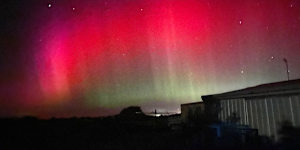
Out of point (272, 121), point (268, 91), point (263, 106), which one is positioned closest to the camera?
point (272, 121)

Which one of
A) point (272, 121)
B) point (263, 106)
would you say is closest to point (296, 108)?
point (272, 121)

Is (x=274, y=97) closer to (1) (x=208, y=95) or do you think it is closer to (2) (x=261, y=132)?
(2) (x=261, y=132)

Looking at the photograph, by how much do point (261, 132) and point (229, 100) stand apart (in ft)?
8.58

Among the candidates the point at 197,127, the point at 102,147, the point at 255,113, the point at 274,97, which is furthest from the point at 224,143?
the point at 102,147

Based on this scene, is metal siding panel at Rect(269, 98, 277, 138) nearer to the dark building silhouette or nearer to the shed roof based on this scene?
the dark building silhouette

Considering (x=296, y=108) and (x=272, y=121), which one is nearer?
(x=296, y=108)

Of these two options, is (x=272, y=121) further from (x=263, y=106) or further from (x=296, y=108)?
(x=296, y=108)

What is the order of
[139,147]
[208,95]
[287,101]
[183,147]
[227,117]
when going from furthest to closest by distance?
[208,95] → [227,117] → [139,147] → [183,147] → [287,101]

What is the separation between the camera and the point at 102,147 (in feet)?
49.5

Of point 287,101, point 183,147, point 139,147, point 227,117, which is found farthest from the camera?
point 227,117

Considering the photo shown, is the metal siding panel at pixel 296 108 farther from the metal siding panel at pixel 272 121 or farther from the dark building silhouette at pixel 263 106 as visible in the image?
the metal siding panel at pixel 272 121

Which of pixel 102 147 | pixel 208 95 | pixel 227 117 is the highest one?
pixel 208 95

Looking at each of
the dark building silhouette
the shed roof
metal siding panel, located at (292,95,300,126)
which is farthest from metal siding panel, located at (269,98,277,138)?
metal siding panel, located at (292,95,300,126)

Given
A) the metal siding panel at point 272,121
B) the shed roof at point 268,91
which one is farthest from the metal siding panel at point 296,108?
the metal siding panel at point 272,121
